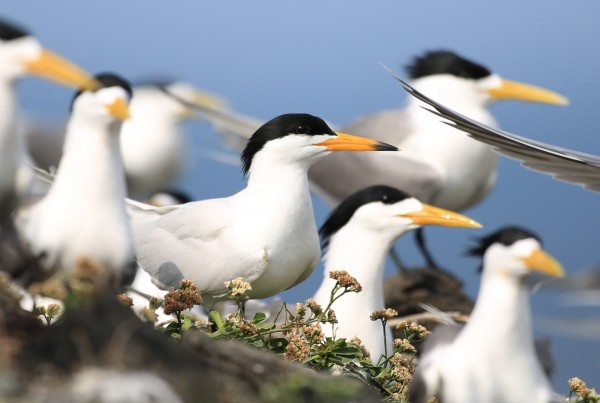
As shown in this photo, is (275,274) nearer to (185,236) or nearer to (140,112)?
(185,236)

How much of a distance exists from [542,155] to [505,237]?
0.60 m

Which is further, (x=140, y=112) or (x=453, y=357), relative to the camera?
(x=140, y=112)

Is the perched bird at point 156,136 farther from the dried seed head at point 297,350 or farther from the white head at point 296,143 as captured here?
the dried seed head at point 297,350

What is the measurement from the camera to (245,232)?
4.46 metres

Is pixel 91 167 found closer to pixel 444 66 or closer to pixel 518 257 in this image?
pixel 518 257

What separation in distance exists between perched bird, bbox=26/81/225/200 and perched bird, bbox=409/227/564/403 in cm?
675

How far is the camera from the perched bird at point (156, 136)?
10.8m

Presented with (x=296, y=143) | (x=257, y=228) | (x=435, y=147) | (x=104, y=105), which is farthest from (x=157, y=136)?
(x=104, y=105)

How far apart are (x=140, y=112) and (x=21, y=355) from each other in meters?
8.91

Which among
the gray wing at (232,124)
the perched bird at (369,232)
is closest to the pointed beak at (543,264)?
the perched bird at (369,232)

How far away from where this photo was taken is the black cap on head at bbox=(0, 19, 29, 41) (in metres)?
3.86

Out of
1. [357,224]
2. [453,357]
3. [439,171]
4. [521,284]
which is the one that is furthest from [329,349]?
[439,171]

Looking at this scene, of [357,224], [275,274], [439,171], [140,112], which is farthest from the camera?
[140,112]

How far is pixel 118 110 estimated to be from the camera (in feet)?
13.0
